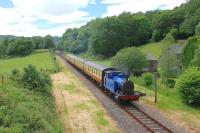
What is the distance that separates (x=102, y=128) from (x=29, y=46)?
377 feet

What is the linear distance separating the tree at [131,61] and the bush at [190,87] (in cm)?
2551

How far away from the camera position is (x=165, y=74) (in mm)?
51125

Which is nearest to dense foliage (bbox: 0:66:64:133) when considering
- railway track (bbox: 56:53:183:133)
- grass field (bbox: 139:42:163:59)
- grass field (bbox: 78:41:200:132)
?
railway track (bbox: 56:53:183:133)

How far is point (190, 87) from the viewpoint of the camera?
31609mm

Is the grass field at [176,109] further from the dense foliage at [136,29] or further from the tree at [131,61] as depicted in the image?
the dense foliage at [136,29]

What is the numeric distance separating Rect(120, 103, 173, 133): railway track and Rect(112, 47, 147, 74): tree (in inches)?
1110

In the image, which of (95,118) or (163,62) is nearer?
(95,118)

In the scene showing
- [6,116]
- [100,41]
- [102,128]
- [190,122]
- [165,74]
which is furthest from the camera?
[100,41]

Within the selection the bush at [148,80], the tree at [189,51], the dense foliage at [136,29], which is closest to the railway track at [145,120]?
the bush at [148,80]

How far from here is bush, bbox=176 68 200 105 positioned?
3106 centimetres

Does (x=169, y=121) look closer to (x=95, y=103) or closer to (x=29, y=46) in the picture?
(x=95, y=103)

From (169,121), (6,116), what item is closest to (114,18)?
(169,121)

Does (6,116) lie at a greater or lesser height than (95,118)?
greater

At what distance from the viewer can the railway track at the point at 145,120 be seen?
875 inches
